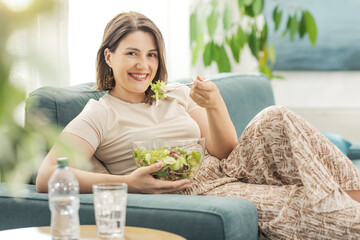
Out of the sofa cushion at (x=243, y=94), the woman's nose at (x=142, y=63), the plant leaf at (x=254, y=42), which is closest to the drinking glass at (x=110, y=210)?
the woman's nose at (x=142, y=63)

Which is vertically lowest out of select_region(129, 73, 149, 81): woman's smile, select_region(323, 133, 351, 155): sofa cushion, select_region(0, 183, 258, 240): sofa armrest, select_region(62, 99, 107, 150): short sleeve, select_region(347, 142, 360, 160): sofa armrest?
select_region(347, 142, 360, 160): sofa armrest

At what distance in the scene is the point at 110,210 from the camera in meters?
1.07

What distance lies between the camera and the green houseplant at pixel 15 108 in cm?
27

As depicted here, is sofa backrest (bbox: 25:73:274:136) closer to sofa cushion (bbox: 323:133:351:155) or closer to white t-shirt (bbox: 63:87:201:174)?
white t-shirt (bbox: 63:87:201:174)

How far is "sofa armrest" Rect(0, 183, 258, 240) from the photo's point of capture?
1.26 metres

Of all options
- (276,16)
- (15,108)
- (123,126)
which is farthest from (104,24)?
(15,108)

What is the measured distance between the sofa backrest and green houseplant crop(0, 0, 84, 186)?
1098mm

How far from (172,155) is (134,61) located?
1.49ft

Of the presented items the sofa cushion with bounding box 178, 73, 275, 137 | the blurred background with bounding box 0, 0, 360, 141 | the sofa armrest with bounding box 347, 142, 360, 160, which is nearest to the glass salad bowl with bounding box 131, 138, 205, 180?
the sofa cushion with bounding box 178, 73, 275, 137

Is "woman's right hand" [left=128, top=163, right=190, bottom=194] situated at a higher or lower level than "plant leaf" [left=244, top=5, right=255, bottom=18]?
lower

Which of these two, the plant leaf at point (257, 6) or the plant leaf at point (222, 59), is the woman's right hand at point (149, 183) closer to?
the plant leaf at point (222, 59)

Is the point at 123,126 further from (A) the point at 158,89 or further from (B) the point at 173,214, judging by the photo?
(B) the point at 173,214

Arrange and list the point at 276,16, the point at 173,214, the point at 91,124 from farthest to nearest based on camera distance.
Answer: the point at 276,16 → the point at 91,124 → the point at 173,214

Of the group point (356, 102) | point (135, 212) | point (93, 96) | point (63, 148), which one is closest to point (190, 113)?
point (93, 96)
